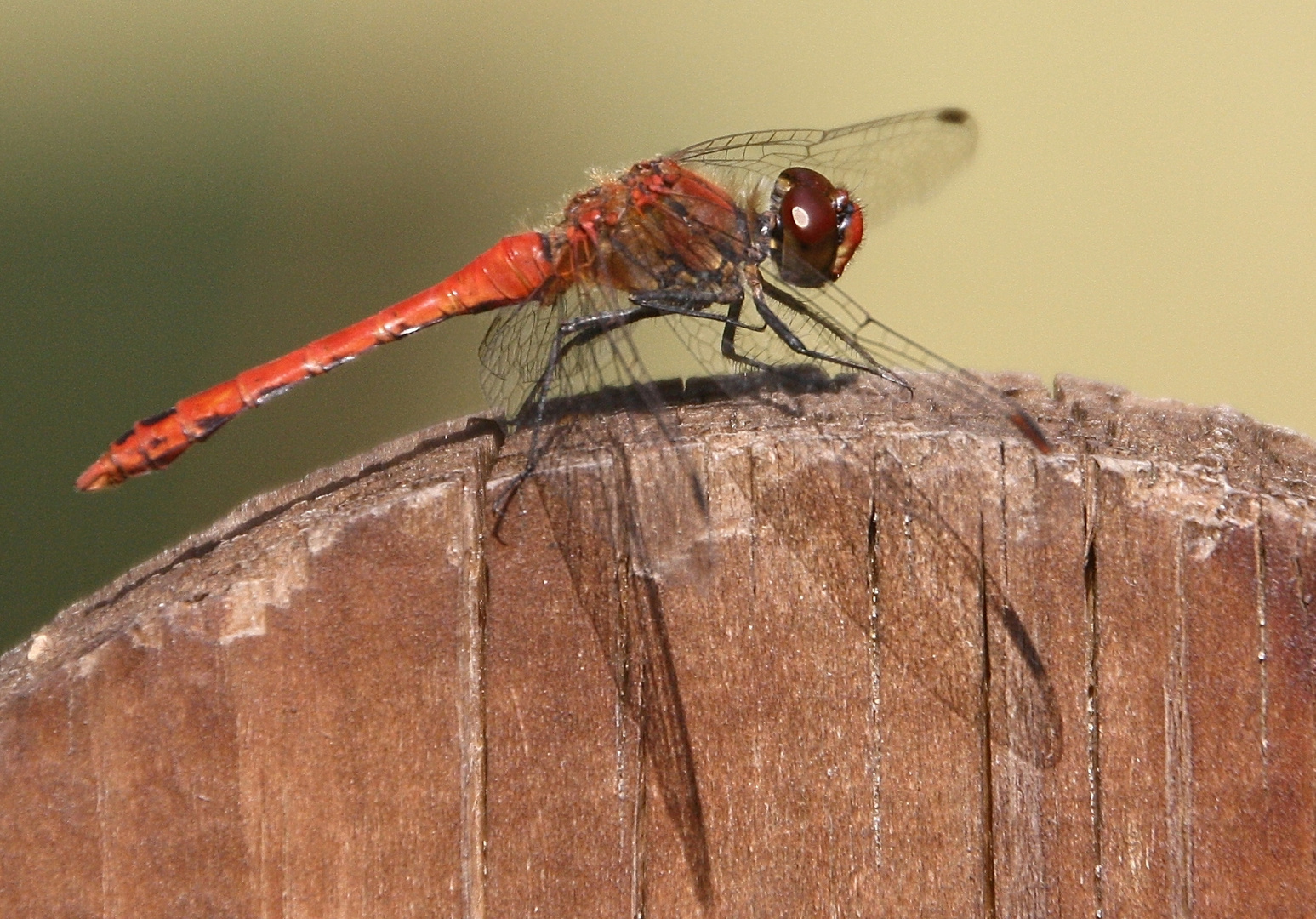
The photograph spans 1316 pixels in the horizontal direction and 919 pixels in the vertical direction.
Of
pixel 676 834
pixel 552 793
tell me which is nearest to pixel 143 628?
pixel 552 793

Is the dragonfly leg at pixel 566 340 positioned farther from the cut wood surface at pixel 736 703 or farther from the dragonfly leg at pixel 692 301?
the cut wood surface at pixel 736 703

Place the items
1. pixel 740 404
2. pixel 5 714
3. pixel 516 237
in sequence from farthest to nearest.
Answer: pixel 516 237
pixel 740 404
pixel 5 714

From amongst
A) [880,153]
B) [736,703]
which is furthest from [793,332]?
[736,703]

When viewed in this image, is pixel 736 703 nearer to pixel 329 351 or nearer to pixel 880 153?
pixel 329 351

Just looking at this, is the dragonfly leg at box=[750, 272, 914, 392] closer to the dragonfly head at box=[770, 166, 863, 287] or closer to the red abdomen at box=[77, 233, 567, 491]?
the dragonfly head at box=[770, 166, 863, 287]

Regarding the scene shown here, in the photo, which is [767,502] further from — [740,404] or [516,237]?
[516,237]

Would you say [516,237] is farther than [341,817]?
Yes
